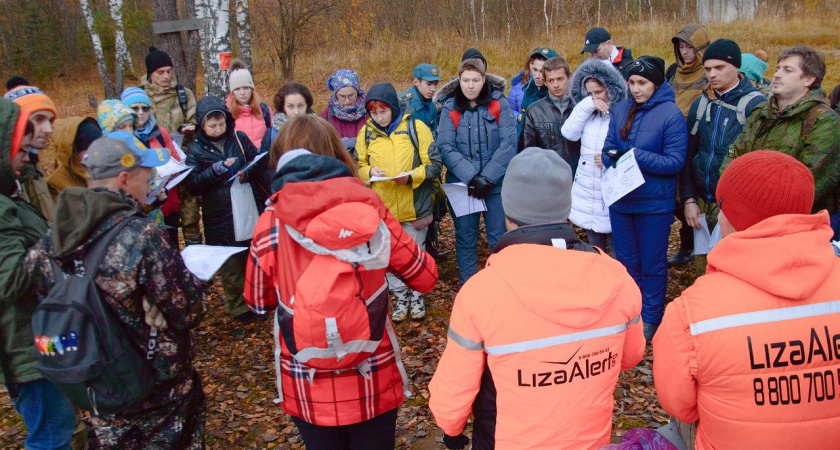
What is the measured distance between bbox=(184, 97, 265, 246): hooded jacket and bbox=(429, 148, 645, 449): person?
314 centimetres

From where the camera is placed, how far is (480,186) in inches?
188

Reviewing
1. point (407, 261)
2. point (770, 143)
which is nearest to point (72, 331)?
point (407, 261)

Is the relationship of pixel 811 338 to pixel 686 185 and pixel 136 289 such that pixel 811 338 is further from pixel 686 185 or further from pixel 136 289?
pixel 686 185

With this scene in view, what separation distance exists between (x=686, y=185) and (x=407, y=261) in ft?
9.84

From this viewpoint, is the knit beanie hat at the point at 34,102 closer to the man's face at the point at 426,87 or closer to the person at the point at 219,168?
the person at the point at 219,168

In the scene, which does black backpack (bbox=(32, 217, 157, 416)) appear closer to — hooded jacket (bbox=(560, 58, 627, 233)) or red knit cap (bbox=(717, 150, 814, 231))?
red knit cap (bbox=(717, 150, 814, 231))

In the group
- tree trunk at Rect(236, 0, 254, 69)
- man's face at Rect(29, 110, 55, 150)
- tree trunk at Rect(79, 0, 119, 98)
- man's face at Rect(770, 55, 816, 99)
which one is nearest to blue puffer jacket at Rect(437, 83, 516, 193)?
man's face at Rect(770, 55, 816, 99)

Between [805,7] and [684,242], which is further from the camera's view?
[805,7]

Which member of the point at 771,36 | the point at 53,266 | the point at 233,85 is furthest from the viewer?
the point at 771,36

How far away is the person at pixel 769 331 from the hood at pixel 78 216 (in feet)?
7.28

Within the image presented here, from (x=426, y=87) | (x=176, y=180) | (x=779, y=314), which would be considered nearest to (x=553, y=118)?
(x=426, y=87)

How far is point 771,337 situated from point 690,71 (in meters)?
4.36

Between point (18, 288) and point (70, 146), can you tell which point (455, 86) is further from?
point (18, 288)

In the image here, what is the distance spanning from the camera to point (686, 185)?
4.45 metres
